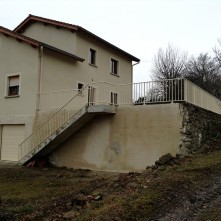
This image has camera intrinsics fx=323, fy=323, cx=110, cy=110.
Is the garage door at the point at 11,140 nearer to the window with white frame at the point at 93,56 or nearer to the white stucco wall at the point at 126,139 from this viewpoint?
the white stucco wall at the point at 126,139

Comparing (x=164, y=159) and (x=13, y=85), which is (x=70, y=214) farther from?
(x=13, y=85)

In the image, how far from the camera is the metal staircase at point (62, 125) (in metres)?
14.3

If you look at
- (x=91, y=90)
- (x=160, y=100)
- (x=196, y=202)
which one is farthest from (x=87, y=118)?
(x=196, y=202)

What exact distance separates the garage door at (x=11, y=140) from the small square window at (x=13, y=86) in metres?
1.91

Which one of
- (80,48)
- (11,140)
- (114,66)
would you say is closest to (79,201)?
(11,140)

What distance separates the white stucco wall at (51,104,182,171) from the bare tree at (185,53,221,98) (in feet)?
74.2

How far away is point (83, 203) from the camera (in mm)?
7543

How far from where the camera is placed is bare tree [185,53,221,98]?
35875mm

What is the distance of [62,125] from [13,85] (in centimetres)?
540

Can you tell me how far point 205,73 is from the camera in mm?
39344

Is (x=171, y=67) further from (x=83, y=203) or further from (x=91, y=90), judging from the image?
(x=83, y=203)

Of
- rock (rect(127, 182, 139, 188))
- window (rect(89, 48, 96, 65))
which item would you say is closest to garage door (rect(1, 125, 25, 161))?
window (rect(89, 48, 96, 65))

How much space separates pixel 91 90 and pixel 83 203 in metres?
8.38

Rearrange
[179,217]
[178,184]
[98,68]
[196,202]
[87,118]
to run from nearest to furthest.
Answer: [179,217], [196,202], [178,184], [87,118], [98,68]
